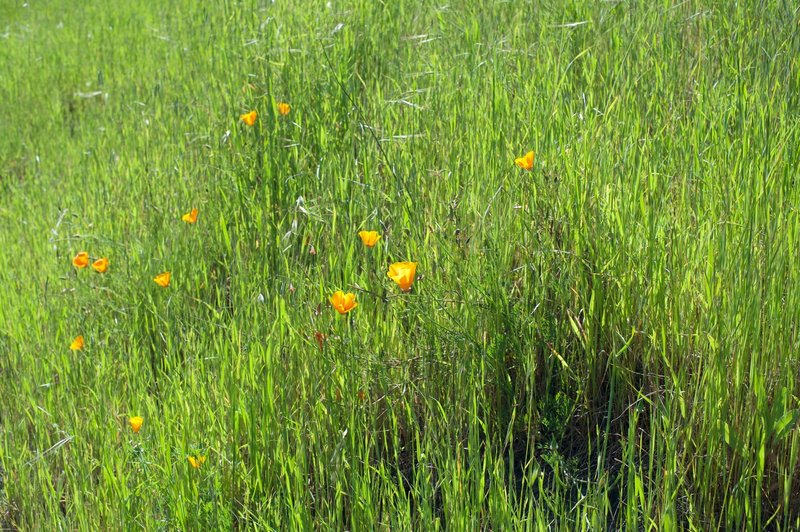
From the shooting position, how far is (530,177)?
2.18 m

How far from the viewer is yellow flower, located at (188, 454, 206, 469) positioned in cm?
184

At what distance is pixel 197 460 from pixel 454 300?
0.68m

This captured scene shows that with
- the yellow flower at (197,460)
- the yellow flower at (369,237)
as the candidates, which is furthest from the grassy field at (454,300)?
the yellow flower at (369,237)

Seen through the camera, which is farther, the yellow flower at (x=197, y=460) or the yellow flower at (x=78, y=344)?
the yellow flower at (x=78, y=344)

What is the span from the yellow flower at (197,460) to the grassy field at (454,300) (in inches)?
1.1

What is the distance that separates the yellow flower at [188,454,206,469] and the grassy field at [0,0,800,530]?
3 cm

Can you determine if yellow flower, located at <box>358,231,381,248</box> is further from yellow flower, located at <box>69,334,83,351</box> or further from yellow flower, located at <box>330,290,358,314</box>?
yellow flower, located at <box>69,334,83,351</box>

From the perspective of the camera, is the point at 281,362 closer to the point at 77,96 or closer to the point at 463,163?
the point at 463,163

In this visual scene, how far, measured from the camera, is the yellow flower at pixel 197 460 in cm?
184

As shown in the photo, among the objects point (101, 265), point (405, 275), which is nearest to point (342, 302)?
point (405, 275)

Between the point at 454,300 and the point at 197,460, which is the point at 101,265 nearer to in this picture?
the point at 197,460

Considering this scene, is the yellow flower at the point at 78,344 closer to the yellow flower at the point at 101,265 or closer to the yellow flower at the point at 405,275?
the yellow flower at the point at 101,265

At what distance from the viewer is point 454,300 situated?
6.37 ft

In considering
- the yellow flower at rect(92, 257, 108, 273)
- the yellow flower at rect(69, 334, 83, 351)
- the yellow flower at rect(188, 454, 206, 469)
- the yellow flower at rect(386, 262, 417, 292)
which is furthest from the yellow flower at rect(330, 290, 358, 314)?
the yellow flower at rect(92, 257, 108, 273)
